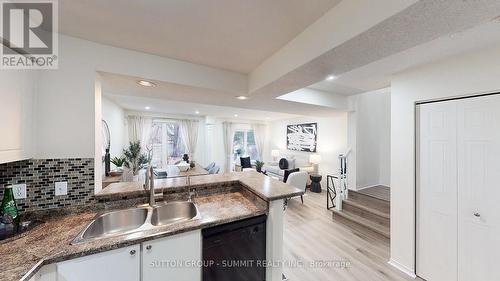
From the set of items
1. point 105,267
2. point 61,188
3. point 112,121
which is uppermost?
point 112,121

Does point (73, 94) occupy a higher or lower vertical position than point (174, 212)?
higher

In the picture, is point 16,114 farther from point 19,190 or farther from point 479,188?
point 479,188

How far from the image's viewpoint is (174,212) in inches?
71.3

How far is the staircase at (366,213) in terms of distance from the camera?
9.37ft

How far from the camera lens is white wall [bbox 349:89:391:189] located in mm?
3811

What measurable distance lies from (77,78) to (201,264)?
1851 mm

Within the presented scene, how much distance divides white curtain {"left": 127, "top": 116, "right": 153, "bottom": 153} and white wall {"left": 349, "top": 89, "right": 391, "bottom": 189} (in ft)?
20.3

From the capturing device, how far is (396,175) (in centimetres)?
223

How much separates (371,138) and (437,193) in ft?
7.70

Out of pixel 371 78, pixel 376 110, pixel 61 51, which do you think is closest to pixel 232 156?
pixel 376 110

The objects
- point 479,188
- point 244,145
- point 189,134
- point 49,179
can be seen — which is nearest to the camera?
point 49,179

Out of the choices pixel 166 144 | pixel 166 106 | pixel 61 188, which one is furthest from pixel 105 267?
pixel 166 144

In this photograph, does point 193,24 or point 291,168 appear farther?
point 291,168

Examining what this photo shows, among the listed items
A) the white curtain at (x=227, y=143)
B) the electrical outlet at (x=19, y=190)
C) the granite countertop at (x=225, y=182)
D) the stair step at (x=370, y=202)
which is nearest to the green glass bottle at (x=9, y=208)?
the electrical outlet at (x=19, y=190)
